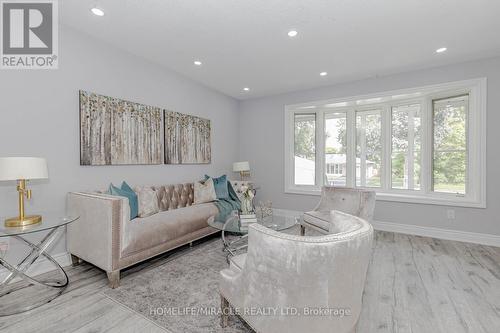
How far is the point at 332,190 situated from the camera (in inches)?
134

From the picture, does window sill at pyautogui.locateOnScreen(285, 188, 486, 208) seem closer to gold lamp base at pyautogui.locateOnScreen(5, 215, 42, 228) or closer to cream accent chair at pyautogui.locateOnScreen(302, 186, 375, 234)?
cream accent chair at pyautogui.locateOnScreen(302, 186, 375, 234)

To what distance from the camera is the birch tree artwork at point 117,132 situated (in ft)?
8.93

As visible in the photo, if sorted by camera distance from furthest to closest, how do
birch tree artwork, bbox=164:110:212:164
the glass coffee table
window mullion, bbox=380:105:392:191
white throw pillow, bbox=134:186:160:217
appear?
window mullion, bbox=380:105:392:191 < birch tree artwork, bbox=164:110:212:164 < white throw pillow, bbox=134:186:160:217 < the glass coffee table

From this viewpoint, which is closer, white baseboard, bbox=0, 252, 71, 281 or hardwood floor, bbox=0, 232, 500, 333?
hardwood floor, bbox=0, 232, 500, 333

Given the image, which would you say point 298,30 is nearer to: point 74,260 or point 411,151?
point 411,151

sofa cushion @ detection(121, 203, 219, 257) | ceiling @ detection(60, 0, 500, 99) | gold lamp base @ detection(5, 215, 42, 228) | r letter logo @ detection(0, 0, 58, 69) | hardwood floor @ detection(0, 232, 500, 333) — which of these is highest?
ceiling @ detection(60, 0, 500, 99)

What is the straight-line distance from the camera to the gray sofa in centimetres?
213

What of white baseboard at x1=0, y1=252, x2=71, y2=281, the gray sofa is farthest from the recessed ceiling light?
white baseboard at x1=0, y1=252, x2=71, y2=281

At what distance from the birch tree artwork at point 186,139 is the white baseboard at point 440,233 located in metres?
3.41

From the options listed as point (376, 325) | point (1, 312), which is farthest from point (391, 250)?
point (1, 312)

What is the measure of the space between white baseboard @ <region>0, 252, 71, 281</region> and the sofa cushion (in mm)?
833

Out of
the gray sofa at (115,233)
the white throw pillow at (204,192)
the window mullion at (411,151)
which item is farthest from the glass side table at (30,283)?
the window mullion at (411,151)

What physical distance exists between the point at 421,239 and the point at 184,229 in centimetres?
350

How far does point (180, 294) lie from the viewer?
6.68ft
